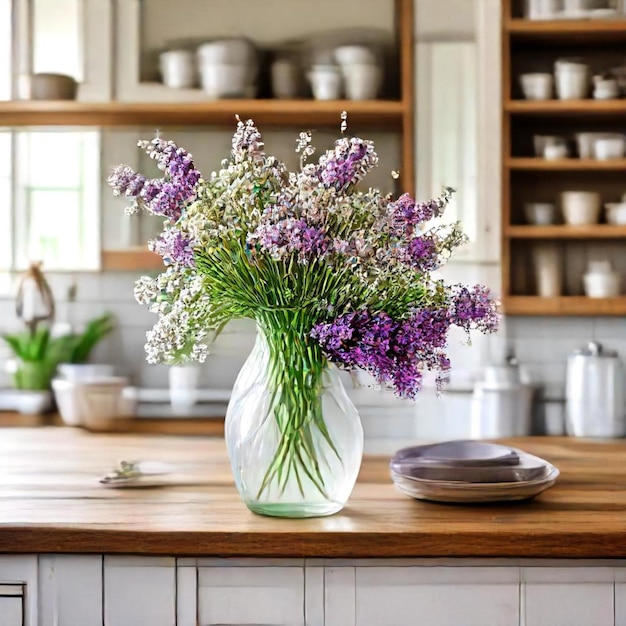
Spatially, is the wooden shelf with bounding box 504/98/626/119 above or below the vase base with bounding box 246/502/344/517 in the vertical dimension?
above

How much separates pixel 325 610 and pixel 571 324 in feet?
5.50

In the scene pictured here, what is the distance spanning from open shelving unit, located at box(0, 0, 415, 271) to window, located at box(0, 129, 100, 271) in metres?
0.05

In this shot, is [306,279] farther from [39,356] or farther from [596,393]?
A: [39,356]

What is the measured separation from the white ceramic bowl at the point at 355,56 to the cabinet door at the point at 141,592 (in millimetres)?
1737

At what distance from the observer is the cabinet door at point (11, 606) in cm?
119

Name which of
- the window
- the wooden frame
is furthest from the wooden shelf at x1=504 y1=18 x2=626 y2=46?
the window

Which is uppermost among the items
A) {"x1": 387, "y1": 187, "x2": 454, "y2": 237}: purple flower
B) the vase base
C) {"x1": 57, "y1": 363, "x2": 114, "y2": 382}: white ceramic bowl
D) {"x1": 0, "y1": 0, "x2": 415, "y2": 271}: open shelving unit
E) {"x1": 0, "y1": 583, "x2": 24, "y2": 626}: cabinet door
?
{"x1": 0, "y1": 0, "x2": 415, "y2": 271}: open shelving unit

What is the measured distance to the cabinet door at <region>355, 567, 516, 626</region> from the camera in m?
1.16

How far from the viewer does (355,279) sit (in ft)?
3.84

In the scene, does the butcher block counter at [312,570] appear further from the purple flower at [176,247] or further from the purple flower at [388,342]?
the purple flower at [176,247]

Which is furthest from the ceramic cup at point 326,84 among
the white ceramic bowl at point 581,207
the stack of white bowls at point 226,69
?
the white ceramic bowl at point 581,207

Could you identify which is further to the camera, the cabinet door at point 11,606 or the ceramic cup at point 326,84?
the ceramic cup at point 326,84

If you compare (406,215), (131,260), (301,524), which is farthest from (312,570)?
(131,260)

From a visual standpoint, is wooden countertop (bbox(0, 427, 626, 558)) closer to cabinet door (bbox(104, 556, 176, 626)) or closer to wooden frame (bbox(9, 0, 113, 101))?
cabinet door (bbox(104, 556, 176, 626))
